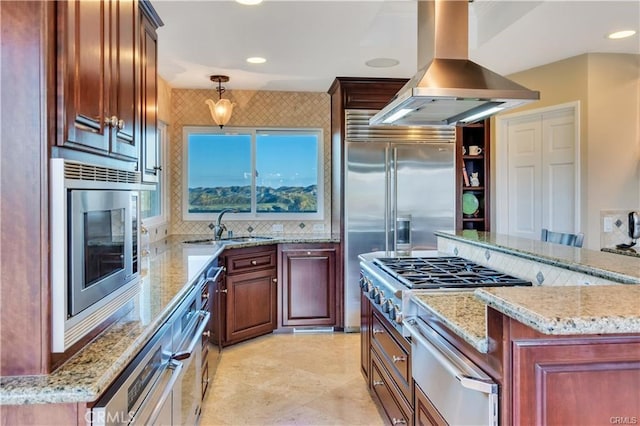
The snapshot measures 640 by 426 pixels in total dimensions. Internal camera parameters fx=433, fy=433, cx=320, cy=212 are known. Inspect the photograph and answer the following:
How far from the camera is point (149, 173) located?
7.41ft

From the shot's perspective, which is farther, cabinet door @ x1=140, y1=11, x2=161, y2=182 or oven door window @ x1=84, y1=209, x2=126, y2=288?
cabinet door @ x1=140, y1=11, x2=161, y2=182

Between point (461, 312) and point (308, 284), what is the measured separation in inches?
110

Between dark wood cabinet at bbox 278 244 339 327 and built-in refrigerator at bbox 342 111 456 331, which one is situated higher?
built-in refrigerator at bbox 342 111 456 331

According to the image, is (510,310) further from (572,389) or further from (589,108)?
(589,108)

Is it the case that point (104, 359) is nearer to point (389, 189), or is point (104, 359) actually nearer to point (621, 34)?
point (389, 189)

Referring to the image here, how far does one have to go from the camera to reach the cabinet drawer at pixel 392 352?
2.01 metres

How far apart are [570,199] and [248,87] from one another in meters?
→ 3.33

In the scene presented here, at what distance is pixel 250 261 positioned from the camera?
3955mm

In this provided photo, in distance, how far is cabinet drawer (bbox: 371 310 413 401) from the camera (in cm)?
201

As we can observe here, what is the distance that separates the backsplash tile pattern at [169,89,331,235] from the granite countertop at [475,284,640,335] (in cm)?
373

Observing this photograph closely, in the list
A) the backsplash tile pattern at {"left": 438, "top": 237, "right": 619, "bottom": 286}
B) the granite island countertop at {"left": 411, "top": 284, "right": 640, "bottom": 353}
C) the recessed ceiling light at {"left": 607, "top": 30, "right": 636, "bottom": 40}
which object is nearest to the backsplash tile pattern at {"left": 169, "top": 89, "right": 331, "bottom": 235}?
the backsplash tile pattern at {"left": 438, "top": 237, "right": 619, "bottom": 286}

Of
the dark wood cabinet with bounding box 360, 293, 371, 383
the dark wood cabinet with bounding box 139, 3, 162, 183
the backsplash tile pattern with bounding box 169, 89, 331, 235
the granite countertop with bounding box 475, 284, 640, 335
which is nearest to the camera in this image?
the granite countertop with bounding box 475, 284, 640, 335

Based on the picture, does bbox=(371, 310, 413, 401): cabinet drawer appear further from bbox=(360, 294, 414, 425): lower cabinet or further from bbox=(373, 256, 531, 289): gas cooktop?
bbox=(373, 256, 531, 289): gas cooktop

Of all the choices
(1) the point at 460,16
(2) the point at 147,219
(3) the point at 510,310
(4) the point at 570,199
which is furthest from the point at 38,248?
(4) the point at 570,199
